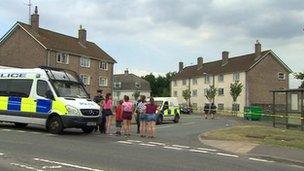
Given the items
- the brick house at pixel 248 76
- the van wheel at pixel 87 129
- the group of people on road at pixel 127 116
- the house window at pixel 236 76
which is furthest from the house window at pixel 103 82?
the van wheel at pixel 87 129

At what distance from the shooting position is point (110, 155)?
14.5 meters

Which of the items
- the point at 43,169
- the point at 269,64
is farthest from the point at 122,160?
the point at 269,64

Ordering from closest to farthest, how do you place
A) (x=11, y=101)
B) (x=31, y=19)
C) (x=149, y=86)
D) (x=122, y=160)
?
1. (x=122, y=160)
2. (x=11, y=101)
3. (x=31, y=19)
4. (x=149, y=86)

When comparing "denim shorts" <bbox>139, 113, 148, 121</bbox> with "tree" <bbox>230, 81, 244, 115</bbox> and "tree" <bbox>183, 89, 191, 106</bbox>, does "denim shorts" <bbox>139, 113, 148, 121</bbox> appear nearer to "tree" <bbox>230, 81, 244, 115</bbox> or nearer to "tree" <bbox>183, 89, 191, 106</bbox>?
"tree" <bbox>230, 81, 244, 115</bbox>

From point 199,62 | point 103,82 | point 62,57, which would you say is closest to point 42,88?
point 62,57

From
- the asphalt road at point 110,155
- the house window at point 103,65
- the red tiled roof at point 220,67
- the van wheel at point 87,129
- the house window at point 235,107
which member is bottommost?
the asphalt road at point 110,155

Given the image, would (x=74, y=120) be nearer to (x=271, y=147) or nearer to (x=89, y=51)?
(x=271, y=147)

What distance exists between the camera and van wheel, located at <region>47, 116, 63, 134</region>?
66.4ft

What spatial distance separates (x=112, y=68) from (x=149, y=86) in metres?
52.3

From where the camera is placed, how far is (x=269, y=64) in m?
84.2

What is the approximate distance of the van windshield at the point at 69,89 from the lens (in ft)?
68.9

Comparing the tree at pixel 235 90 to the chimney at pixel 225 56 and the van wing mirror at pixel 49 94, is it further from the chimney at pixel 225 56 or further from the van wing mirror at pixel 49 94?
the van wing mirror at pixel 49 94

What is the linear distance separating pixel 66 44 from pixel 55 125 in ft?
163

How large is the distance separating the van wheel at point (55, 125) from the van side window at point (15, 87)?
184 cm
